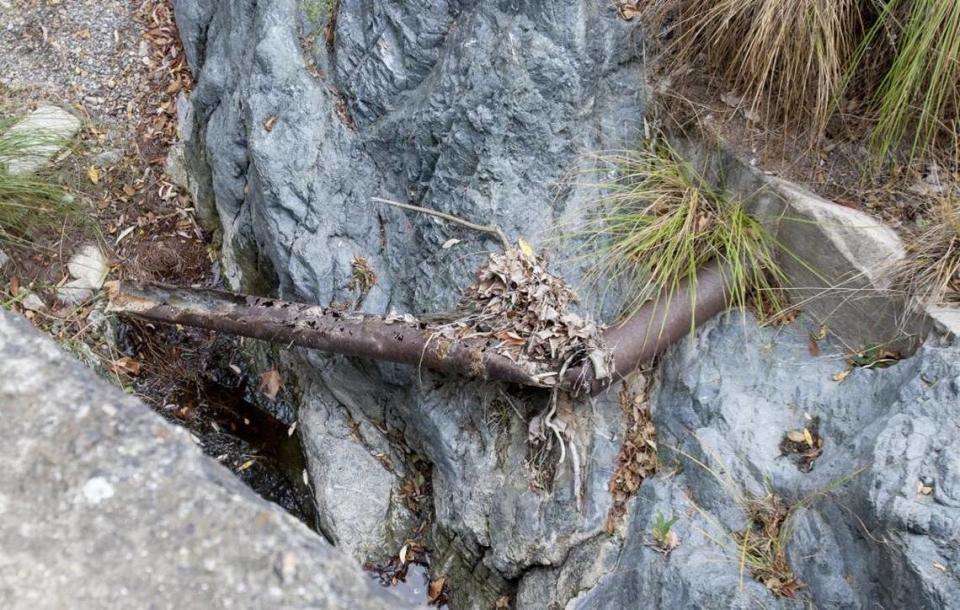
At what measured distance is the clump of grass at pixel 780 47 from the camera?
3.29 meters

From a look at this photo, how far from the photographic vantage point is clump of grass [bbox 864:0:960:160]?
3.08 metres

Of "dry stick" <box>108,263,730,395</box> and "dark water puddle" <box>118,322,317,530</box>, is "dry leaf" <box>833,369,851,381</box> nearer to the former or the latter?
"dry stick" <box>108,263,730,395</box>

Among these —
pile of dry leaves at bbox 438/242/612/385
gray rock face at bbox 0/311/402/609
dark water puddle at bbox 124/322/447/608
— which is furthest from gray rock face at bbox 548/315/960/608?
gray rock face at bbox 0/311/402/609

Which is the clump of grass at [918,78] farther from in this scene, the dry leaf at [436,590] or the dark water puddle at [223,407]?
the dark water puddle at [223,407]

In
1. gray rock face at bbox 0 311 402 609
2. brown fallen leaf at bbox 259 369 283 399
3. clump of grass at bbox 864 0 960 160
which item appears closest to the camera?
gray rock face at bbox 0 311 402 609

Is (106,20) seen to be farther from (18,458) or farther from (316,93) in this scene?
(18,458)

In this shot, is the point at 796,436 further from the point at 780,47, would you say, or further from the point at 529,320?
the point at 780,47

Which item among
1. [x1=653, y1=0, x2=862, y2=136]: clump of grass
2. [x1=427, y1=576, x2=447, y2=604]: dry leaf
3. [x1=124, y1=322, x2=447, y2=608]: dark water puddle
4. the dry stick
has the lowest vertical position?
[x1=427, y1=576, x2=447, y2=604]: dry leaf

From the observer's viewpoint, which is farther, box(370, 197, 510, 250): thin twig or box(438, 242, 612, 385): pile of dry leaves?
box(370, 197, 510, 250): thin twig

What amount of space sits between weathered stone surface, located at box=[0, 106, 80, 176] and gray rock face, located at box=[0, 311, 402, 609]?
3162 millimetres

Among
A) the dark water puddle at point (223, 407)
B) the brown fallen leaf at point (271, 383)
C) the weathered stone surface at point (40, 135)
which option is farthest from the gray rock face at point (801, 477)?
the weathered stone surface at point (40, 135)

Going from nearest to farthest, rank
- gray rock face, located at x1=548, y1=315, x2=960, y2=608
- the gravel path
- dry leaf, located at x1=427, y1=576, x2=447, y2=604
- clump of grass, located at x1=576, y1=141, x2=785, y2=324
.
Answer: gray rock face, located at x1=548, y1=315, x2=960, y2=608 → clump of grass, located at x1=576, y1=141, x2=785, y2=324 → dry leaf, located at x1=427, y1=576, x2=447, y2=604 → the gravel path

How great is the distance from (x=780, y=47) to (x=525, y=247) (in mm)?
1355

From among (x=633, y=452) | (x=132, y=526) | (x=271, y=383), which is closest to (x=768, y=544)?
(x=633, y=452)
